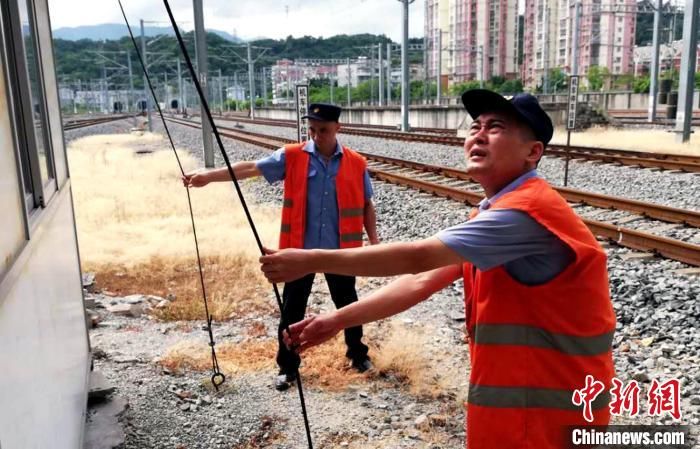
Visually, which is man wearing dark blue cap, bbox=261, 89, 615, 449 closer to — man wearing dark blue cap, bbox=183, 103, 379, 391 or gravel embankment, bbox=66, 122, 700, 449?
gravel embankment, bbox=66, 122, 700, 449

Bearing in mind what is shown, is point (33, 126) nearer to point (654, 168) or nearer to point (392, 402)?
point (392, 402)

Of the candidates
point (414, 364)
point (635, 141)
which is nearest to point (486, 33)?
point (635, 141)

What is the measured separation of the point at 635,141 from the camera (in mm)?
21422

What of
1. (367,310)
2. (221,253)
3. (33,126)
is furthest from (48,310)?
(221,253)

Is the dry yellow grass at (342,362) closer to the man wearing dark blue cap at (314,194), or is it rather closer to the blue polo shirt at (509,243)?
the man wearing dark blue cap at (314,194)

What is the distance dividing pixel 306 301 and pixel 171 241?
525cm

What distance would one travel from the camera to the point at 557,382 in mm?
2080

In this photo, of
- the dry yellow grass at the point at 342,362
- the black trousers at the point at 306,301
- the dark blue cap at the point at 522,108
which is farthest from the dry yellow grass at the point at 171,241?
the dark blue cap at the point at 522,108

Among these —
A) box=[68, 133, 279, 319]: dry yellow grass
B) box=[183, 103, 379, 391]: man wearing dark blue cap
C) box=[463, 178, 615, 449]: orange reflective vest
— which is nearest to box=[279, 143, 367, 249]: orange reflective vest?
box=[183, 103, 379, 391]: man wearing dark blue cap

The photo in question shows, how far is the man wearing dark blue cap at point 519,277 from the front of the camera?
78.8 inches

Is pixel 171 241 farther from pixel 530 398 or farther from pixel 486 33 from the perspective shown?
pixel 486 33

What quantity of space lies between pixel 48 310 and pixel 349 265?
1601 mm

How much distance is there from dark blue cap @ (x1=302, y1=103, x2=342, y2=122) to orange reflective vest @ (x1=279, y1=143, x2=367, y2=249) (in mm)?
266

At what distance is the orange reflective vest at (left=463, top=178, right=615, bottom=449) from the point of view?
201cm
